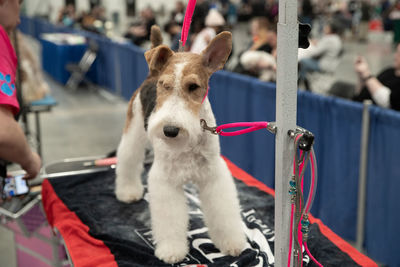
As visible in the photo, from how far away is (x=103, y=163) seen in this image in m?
2.29

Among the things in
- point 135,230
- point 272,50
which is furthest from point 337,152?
point 272,50

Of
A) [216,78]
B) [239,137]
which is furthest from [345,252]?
[216,78]

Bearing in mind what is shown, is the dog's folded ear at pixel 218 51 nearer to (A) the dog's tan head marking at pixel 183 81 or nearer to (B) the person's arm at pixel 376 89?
(A) the dog's tan head marking at pixel 183 81

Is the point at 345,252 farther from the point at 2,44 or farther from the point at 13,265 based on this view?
the point at 13,265

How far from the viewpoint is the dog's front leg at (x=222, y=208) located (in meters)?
1.45

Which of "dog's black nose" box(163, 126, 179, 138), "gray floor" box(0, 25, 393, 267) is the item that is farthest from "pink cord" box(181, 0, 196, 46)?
"gray floor" box(0, 25, 393, 267)

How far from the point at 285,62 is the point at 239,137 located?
2.49 meters

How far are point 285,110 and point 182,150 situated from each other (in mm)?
395

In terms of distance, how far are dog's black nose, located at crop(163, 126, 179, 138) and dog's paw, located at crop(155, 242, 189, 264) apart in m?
0.48

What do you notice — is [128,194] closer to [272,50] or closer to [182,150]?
[182,150]

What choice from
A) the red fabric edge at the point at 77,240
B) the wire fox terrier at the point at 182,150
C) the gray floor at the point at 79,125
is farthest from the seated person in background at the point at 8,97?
the gray floor at the point at 79,125

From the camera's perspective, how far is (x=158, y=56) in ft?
4.04

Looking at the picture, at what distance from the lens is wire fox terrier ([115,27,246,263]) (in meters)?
1.18

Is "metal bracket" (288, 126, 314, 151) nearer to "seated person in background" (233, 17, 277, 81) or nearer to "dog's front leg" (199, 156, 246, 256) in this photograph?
"dog's front leg" (199, 156, 246, 256)
